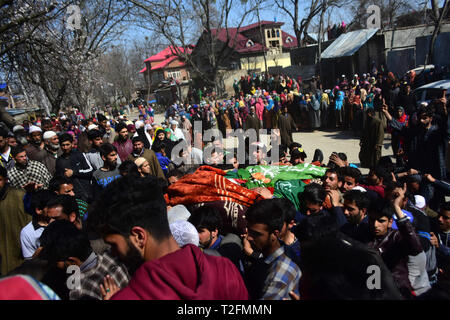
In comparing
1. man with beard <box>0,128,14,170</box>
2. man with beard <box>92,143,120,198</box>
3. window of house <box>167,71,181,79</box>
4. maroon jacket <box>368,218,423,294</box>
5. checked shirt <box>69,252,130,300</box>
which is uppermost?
window of house <box>167,71,181,79</box>

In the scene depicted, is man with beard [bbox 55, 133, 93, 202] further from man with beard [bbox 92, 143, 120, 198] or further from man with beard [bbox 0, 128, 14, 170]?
man with beard [bbox 0, 128, 14, 170]

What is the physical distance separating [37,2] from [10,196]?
6285mm

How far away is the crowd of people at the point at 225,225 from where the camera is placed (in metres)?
1.19

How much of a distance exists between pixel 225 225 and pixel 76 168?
2.82m

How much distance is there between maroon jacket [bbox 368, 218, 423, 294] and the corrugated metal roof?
17.9 metres

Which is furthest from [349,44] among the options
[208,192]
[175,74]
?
[175,74]

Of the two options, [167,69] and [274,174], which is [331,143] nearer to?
[274,174]

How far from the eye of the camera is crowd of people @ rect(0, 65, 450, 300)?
119 centimetres

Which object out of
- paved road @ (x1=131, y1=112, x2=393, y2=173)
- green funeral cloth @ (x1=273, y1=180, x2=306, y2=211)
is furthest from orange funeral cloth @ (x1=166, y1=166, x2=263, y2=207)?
paved road @ (x1=131, y1=112, x2=393, y2=173)

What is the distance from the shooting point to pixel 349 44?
63.5ft
